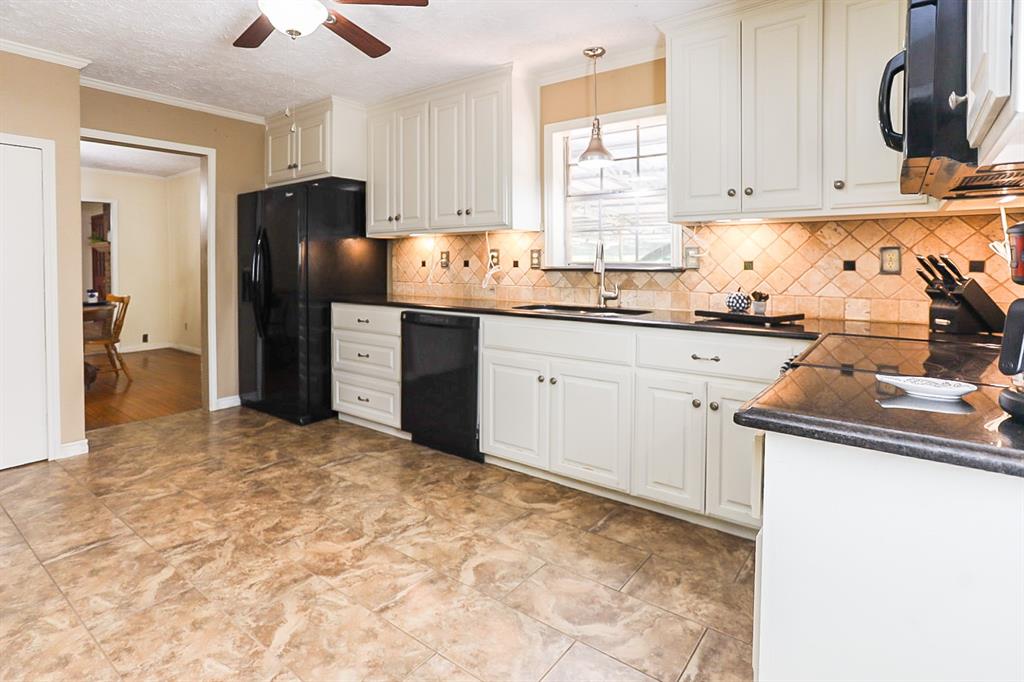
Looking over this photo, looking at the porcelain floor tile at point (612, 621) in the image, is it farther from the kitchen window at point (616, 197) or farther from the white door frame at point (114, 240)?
the white door frame at point (114, 240)

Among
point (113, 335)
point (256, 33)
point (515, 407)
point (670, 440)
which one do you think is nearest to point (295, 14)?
point (256, 33)

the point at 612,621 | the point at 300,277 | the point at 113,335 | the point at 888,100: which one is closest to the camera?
the point at 888,100

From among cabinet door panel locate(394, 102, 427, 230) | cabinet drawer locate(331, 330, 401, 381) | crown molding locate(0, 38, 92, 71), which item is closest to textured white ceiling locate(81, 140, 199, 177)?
crown molding locate(0, 38, 92, 71)

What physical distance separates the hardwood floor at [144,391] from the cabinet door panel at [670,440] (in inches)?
147

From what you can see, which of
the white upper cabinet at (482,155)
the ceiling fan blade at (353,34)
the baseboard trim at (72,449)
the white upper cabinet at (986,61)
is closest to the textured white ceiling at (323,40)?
the white upper cabinet at (482,155)

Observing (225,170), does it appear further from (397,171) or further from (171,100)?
(397,171)

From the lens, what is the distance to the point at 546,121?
378 cm

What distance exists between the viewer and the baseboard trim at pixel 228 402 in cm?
480

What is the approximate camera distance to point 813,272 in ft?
9.45

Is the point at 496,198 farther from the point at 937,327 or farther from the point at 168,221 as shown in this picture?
the point at 168,221

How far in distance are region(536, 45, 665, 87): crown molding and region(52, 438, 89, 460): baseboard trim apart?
358 centimetres

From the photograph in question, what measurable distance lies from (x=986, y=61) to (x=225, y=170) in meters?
4.93

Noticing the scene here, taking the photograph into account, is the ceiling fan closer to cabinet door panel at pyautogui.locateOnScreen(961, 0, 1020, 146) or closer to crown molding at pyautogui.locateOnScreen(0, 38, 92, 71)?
crown molding at pyautogui.locateOnScreen(0, 38, 92, 71)

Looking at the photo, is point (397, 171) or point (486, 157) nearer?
point (486, 157)
